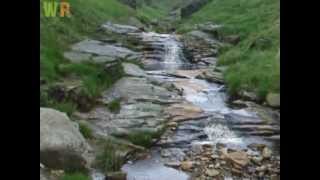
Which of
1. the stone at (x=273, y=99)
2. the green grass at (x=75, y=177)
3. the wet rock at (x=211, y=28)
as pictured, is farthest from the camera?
the wet rock at (x=211, y=28)

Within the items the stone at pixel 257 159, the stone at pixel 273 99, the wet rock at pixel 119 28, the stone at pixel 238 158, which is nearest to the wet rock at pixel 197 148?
the stone at pixel 238 158

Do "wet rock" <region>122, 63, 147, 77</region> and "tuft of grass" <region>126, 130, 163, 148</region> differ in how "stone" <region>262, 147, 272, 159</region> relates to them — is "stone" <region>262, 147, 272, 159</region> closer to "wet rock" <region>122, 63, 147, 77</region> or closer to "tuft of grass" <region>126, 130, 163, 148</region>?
"tuft of grass" <region>126, 130, 163, 148</region>

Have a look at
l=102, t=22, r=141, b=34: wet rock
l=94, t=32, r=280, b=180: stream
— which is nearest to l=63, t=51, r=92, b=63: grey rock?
l=102, t=22, r=141, b=34: wet rock

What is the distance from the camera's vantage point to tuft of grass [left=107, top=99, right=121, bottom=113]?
2.80m

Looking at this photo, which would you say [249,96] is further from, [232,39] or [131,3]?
[131,3]

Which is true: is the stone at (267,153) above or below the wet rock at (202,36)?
below

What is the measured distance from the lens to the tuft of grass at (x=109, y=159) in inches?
108

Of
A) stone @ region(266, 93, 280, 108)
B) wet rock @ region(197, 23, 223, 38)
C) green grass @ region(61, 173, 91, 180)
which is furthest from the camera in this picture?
wet rock @ region(197, 23, 223, 38)

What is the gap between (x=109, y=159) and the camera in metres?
2.74

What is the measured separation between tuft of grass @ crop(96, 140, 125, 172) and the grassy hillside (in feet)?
1.97

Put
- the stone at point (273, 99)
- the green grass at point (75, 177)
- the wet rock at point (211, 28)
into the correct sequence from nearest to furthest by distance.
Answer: the green grass at point (75, 177) → the stone at point (273, 99) → the wet rock at point (211, 28)

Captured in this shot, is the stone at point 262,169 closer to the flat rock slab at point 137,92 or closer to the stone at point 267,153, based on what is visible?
the stone at point 267,153

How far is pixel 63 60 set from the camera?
9.12 ft
